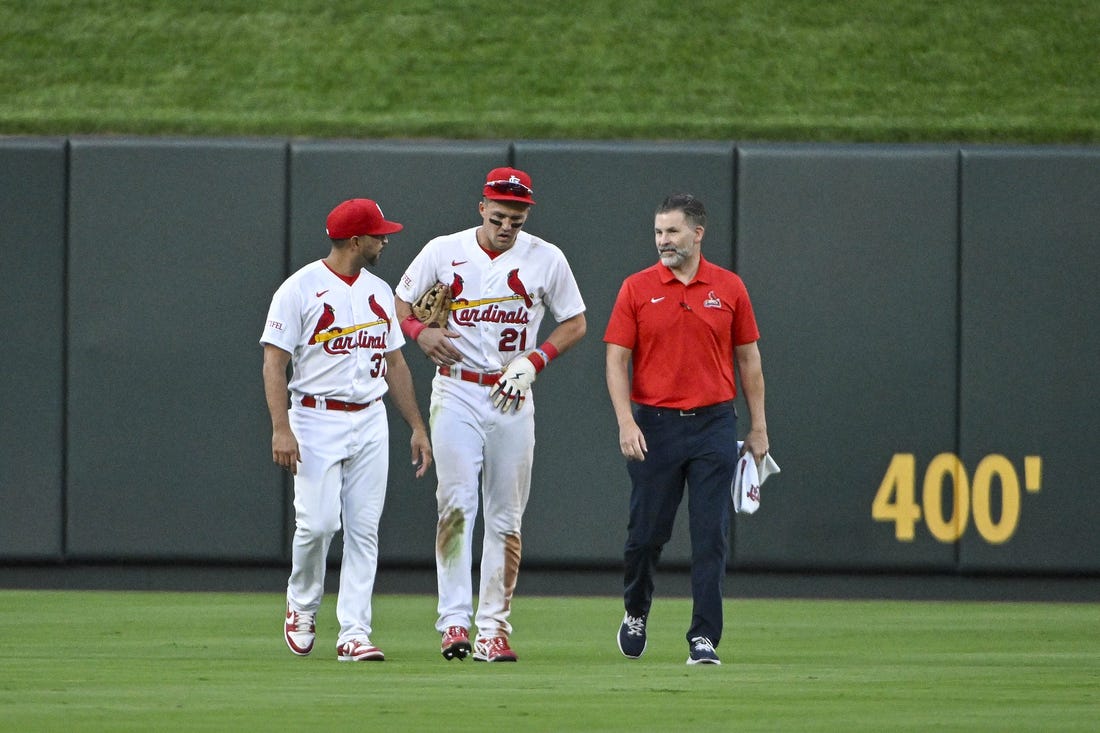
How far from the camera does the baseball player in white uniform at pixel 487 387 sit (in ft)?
20.6

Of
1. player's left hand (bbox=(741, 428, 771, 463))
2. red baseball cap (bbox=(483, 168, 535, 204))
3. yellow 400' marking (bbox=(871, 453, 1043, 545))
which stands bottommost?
yellow 400' marking (bbox=(871, 453, 1043, 545))

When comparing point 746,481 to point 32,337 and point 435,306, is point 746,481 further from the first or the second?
point 32,337

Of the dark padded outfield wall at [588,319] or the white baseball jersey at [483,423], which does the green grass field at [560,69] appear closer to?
the dark padded outfield wall at [588,319]

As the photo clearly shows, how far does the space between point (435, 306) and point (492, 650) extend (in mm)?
1354

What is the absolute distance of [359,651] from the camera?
605cm

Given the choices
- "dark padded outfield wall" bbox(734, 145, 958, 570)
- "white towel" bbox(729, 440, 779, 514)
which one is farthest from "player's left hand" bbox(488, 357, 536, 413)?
"dark padded outfield wall" bbox(734, 145, 958, 570)

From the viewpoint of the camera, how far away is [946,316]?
9.55 meters

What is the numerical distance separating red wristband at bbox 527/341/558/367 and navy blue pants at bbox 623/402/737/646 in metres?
0.43

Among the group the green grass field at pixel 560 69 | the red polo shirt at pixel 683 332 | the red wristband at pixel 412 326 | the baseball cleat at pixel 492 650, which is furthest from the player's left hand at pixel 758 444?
the green grass field at pixel 560 69

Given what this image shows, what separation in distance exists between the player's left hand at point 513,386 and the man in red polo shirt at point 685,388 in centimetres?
32

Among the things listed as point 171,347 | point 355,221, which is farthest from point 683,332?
point 171,347

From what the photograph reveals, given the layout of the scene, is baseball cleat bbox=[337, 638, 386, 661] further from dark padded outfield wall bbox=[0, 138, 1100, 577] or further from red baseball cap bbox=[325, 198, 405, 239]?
dark padded outfield wall bbox=[0, 138, 1100, 577]

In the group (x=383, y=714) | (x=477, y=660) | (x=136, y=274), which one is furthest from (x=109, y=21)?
(x=383, y=714)

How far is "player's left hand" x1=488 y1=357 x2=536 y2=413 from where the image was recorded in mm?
6266
